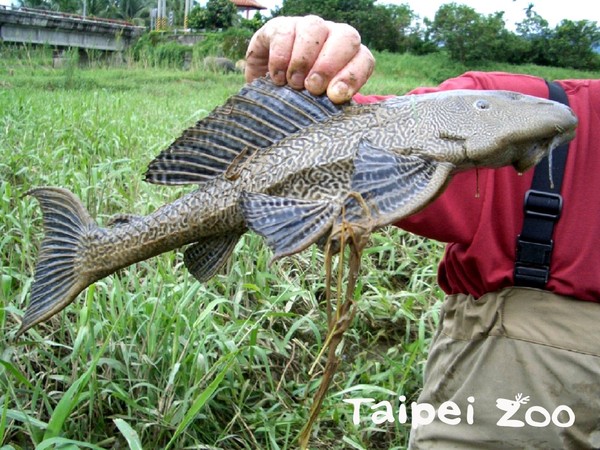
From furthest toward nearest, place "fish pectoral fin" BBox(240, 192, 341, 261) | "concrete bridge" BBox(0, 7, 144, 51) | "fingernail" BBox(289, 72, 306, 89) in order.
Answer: "concrete bridge" BBox(0, 7, 144, 51)
"fingernail" BBox(289, 72, 306, 89)
"fish pectoral fin" BBox(240, 192, 341, 261)

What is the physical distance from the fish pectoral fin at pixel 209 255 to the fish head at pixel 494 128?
0.43m

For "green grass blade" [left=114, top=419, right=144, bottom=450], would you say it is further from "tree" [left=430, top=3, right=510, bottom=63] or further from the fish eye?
"tree" [left=430, top=3, right=510, bottom=63]

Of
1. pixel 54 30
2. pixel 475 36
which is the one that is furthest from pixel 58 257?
pixel 475 36

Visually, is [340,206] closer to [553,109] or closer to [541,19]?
[553,109]

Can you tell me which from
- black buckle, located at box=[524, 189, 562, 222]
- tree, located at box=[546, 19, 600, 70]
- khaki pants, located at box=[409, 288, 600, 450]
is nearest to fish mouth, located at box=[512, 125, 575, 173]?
black buckle, located at box=[524, 189, 562, 222]

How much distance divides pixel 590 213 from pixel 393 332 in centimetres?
127

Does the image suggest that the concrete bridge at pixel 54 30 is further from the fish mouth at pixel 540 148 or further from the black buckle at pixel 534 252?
the fish mouth at pixel 540 148

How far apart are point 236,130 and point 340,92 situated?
0.22 metres

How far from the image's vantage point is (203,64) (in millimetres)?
14531

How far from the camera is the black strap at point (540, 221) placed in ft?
5.91

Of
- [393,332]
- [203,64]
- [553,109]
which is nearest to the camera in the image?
[553,109]

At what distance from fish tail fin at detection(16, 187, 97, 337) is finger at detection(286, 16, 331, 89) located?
0.51 m

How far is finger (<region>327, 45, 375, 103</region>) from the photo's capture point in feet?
4.42

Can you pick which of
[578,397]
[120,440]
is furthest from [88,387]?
[578,397]
